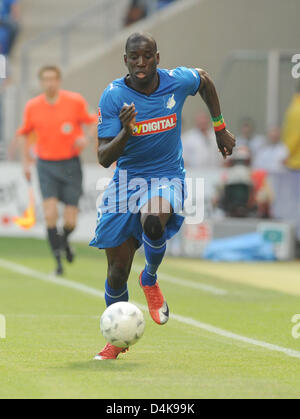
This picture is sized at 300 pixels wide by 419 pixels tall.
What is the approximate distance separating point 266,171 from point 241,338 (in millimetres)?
9561

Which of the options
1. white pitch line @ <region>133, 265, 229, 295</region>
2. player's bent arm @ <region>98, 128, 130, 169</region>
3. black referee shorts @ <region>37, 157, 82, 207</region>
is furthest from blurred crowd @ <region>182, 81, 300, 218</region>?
player's bent arm @ <region>98, 128, 130, 169</region>

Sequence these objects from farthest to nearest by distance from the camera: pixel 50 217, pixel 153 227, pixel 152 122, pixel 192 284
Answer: pixel 50 217 → pixel 192 284 → pixel 152 122 → pixel 153 227

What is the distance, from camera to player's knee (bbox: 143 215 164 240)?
8172 millimetres

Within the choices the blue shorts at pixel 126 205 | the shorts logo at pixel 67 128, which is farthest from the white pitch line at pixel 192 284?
the blue shorts at pixel 126 205

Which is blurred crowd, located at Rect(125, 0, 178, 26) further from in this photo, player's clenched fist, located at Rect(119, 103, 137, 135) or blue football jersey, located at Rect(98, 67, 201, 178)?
player's clenched fist, located at Rect(119, 103, 137, 135)

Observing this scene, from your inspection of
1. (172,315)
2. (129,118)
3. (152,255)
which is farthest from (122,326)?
(172,315)

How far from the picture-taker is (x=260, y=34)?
24.1m

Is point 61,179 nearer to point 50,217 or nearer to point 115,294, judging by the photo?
point 50,217

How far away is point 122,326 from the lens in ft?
26.0

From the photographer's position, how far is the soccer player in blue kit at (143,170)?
814 centimetres

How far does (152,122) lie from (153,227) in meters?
0.81

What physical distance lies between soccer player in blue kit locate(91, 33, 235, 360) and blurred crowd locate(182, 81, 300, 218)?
10133 millimetres
